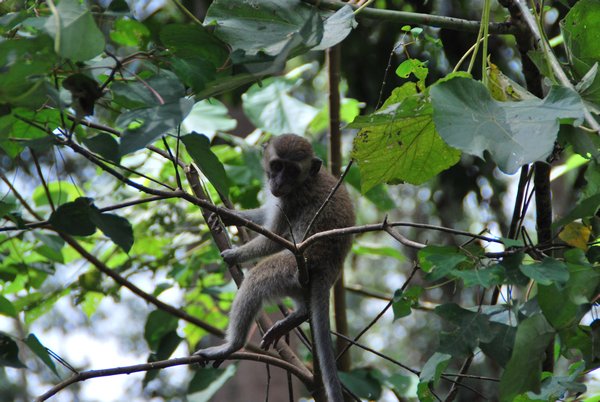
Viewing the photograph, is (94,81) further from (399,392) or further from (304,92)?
(304,92)

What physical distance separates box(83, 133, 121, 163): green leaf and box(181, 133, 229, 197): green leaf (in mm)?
270

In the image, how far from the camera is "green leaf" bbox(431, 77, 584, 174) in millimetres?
2066

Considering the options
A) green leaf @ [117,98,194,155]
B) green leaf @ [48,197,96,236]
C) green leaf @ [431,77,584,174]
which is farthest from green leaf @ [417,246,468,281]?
green leaf @ [48,197,96,236]

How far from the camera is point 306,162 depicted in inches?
213

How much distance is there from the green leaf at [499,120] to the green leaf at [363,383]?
3024 millimetres

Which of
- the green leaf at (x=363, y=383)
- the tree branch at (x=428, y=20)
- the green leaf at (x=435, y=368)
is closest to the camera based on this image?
the green leaf at (x=435, y=368)

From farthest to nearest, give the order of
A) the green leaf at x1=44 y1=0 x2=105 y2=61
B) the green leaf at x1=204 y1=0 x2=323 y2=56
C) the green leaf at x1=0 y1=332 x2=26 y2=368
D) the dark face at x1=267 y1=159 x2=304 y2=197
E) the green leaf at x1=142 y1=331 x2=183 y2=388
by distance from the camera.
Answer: the dark face at x1=267 y1=159 x2=304 y2=197
the green leaf at x1=142 y1=331 x2=183 y2=388
the green leaf at x1=0 y1=332 x2=26 y2=368
the green leaf at x1=204 y1=0 x2=323 y2=56
the green leaf at x1=44 y1=0 x2=105 y2=61

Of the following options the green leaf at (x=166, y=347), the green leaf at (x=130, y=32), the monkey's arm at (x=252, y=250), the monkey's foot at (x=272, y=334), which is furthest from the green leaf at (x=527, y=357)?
the green leaf at (x=166, y=347)

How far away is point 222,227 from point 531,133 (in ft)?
8.39

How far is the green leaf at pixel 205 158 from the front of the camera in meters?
2.54

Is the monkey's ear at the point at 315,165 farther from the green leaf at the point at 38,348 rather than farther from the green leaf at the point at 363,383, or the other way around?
the green leaf at the point at 38,348

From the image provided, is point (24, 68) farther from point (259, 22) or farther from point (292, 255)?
point (292, 255)

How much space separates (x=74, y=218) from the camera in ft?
8.39

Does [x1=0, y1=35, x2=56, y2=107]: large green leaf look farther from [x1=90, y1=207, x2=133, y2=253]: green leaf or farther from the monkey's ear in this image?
A: the monkey's ear
